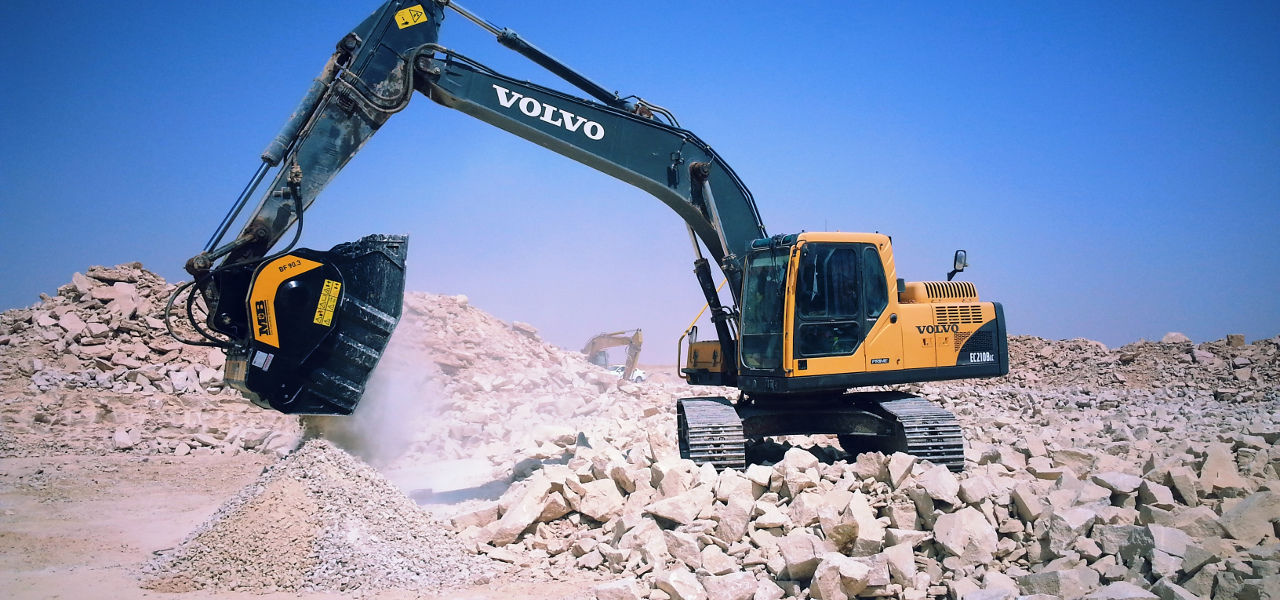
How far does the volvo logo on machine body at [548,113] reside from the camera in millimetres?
7191

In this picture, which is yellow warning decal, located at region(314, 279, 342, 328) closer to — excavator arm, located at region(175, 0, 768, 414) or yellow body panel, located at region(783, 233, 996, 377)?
excavator arm, located at region(175, 0, 768, 414)

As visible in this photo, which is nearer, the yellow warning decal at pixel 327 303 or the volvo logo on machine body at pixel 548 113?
the yellow warning decal at pixel 327 303

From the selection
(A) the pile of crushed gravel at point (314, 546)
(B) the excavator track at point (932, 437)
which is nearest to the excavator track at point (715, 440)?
(B) the excavator track at point (932, 437)

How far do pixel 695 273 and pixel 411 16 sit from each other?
3.52 meters

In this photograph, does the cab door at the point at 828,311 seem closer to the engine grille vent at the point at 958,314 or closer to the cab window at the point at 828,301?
the cab window at the point at 828,301

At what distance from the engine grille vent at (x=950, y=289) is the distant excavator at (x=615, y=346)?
13591 mm

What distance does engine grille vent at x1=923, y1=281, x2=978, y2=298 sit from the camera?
760 centimetres

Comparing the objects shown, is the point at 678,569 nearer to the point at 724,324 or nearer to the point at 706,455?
the point at 706,455

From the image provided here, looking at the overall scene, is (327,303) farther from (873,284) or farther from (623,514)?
(873,284)

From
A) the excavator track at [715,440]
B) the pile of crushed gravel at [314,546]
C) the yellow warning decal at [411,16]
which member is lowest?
the pile of crushed gravel at [314,546]

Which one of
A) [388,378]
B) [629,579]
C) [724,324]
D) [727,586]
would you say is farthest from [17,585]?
[388,378]

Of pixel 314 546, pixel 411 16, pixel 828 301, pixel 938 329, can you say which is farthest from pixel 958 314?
pixel 314 546

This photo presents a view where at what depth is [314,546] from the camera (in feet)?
16.7

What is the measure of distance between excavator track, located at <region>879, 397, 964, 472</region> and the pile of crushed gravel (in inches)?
145
